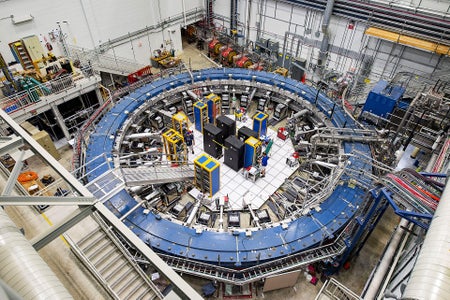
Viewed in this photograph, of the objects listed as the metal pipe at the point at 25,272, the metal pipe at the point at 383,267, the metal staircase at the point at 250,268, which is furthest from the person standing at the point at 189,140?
the metal pipe at the point at 25,272

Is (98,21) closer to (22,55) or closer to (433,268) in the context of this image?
(22,55)

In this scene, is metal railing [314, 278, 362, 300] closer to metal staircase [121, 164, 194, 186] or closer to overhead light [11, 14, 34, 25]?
metal staircase [121, 164, 194, 186]

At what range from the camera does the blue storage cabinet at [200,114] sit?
19500 millimetres

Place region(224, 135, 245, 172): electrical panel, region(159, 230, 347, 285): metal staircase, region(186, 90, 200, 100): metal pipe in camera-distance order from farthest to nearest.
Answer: region(186, 90, 200, 100): metal pipe, region(224, 135, 245, 172): electrical panel, region(159, 230, 347, 285): metal staircase

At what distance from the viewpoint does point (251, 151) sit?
1717cm

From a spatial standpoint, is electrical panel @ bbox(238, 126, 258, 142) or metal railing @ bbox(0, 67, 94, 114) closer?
metal railing @ bbox(0, 67, 94, 114)

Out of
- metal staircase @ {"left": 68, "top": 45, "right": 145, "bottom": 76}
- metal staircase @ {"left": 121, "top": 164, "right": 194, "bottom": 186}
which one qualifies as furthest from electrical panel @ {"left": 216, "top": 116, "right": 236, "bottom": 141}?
metal staircase @ {"left": 68, "top": 45, "right": 145, "bottom": 76}

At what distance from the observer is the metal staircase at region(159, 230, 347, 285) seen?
11.8 m

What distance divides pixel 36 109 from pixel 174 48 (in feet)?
52.7

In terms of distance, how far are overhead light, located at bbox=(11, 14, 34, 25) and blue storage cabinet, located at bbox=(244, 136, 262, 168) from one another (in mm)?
16377

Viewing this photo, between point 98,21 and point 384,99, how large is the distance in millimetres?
21490

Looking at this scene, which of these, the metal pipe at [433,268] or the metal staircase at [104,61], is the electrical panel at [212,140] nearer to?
the metal staircase at [104,61]

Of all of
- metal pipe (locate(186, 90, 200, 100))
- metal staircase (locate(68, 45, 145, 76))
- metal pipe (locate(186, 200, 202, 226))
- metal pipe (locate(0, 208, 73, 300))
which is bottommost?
metal pipe (locate(186, 200, 202, 226))

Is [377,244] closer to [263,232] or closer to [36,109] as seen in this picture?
[263,232]
